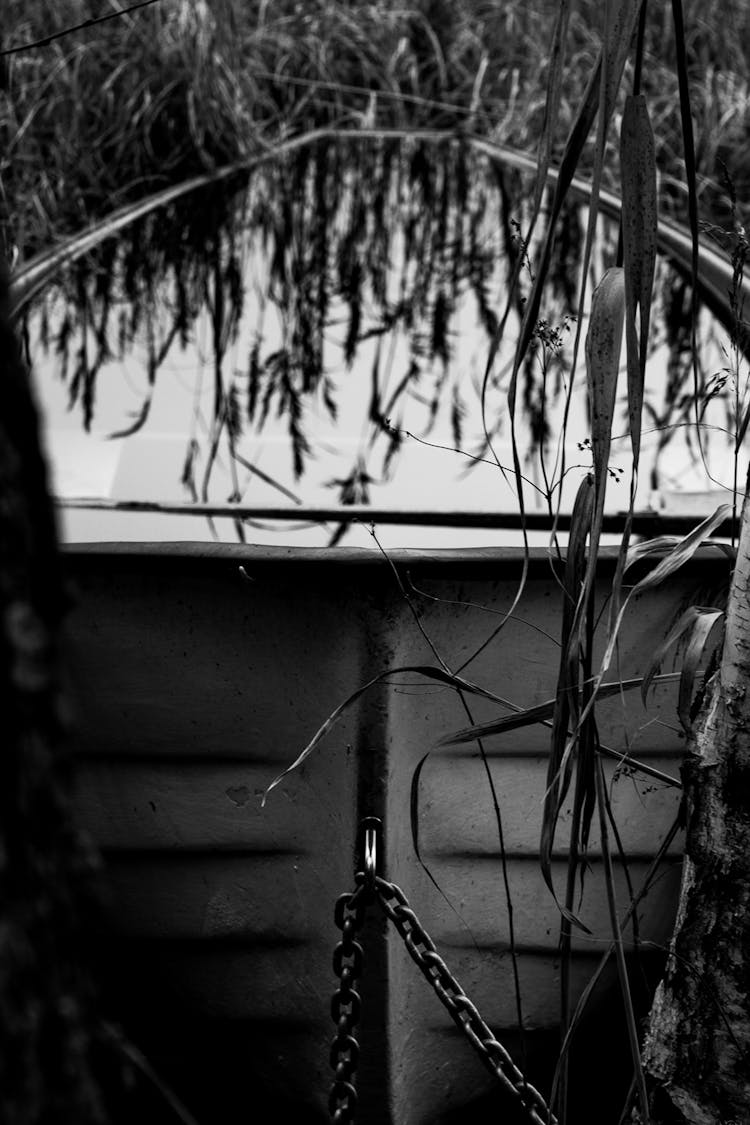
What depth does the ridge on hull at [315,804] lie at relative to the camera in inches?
55.2

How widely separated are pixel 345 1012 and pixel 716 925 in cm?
41

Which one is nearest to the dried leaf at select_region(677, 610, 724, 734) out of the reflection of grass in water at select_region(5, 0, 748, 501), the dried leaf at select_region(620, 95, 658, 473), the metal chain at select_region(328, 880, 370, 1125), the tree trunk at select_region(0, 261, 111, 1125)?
the dried leaf at select_region(620, 95, 658, 473)

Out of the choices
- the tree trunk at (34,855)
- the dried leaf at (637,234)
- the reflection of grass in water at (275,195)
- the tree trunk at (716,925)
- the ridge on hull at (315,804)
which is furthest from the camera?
the reflection of grass in water at (275,195)

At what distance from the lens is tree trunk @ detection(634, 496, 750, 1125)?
115 centimetres

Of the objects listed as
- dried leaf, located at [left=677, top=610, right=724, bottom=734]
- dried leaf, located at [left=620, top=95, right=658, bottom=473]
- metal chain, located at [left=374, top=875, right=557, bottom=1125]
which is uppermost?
dried leaf, located at [left=620, top=95, right=658, bottom=473]

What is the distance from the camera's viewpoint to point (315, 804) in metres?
1.49

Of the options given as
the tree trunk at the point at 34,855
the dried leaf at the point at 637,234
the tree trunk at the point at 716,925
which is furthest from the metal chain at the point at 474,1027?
the tree trunk at the point at 34,855

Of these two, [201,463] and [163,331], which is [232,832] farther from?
[163,331]

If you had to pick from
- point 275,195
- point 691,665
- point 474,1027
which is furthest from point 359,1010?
point 275,195

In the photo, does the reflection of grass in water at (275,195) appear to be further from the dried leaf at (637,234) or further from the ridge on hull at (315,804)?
the dried leaf at (637,234)

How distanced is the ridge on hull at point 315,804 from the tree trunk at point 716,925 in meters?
0.13

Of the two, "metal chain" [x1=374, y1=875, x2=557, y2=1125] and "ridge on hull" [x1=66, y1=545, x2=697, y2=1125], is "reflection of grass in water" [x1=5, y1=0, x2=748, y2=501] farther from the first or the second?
"metal chain" [x1=374, y1=875, x2=557, y2=1125]

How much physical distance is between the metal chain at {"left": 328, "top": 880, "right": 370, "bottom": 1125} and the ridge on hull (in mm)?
112

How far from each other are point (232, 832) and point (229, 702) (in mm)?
200
